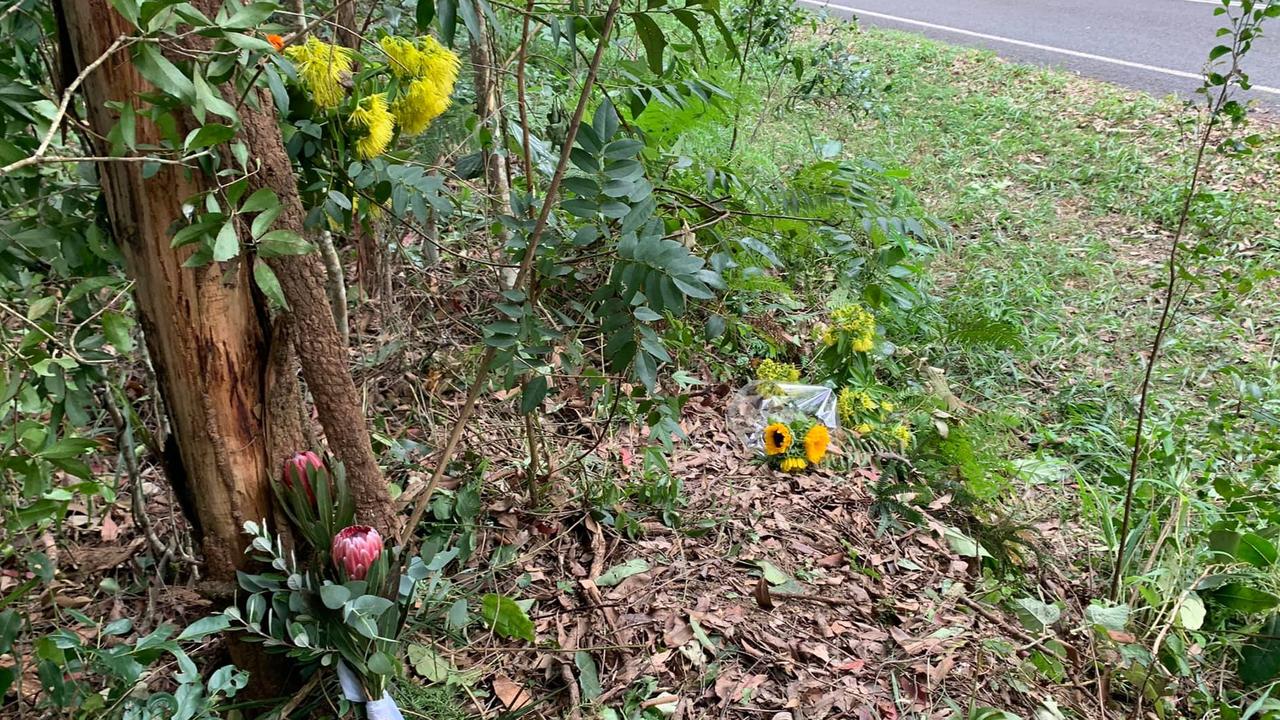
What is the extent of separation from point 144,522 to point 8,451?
0.42m

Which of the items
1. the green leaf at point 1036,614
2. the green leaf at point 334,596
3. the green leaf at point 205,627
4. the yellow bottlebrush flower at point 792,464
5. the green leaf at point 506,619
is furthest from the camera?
the yellow bottlebrush flower at point 792,464

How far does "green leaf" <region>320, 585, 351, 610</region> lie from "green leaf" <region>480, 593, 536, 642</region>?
1.52ft

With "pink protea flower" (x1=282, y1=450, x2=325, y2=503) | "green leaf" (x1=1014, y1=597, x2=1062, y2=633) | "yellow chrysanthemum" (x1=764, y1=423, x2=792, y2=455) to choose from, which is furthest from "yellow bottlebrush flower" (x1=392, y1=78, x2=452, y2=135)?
"green leaf" (x1=1014, y1=597, x2=1062, y2=633)

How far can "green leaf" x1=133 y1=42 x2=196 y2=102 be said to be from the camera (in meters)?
0.97

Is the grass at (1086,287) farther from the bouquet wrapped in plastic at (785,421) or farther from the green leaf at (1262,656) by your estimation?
the bouquet wrapped in plastic at (785,421)

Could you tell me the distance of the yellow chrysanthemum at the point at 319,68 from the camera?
Result: 4.70ft

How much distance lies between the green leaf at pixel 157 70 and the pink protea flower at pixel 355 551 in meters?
0.90

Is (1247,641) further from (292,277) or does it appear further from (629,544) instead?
(292,277)

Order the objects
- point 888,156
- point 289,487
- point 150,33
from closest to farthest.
Result: point 150,33 → point 289,487 → point 888,156

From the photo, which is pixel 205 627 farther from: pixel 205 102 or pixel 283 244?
pixel 205 102

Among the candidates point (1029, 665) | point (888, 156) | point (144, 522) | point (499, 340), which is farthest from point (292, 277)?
point (888, 156)

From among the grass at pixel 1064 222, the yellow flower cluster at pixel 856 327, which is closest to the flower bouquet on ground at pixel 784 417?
the yellow flower cluster at pixel 856 327

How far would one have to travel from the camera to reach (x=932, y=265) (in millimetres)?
4145

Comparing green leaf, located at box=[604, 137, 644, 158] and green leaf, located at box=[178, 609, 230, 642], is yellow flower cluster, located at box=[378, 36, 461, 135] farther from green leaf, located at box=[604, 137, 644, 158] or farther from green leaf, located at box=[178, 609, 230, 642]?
green leaf, located at box=[178, 609, 230, 642]
